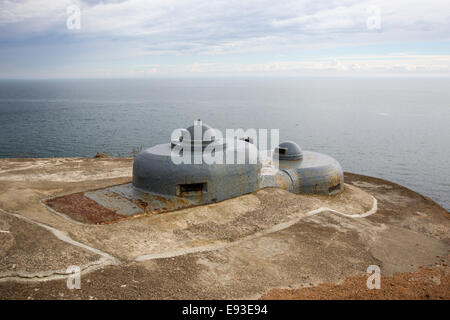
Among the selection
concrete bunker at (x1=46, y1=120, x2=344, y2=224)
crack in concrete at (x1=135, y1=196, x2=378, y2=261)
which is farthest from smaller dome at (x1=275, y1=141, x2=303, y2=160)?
crack in concrete at (x1=135, y1=196, x2=378, y2=261)

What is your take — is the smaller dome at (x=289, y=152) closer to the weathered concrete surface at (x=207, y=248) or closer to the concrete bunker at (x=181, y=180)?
the concrete bunker at (x=181, y=180)

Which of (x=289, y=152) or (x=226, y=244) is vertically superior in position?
(x=289, y=152)

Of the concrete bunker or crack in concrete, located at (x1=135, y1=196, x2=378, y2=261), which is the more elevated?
the concrete bunker

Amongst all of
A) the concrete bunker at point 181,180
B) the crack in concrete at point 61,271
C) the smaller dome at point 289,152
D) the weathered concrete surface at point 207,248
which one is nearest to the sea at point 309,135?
the smaller dome at point 289,152

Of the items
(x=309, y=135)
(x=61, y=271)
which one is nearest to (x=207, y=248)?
(x=61, y=271)

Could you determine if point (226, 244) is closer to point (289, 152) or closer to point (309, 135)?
point (289, 152)

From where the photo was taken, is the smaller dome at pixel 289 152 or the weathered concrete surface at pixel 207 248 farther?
the smaller dome at pixel 289 152

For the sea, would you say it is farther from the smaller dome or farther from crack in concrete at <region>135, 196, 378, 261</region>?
crack in concrete at <region>135, 196, 378, 261</region>

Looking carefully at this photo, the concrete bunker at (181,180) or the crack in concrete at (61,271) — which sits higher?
the concrete bunker at (181,180)
